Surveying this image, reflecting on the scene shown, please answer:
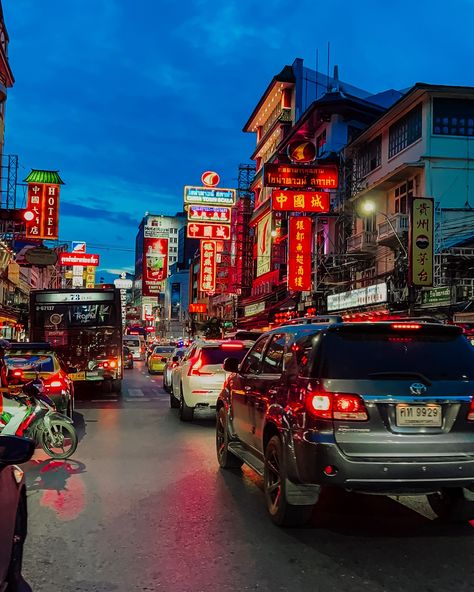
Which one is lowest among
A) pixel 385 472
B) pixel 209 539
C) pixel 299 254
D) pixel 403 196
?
pixel 209 539

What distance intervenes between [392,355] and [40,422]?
5.31 m

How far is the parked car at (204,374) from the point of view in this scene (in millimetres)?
12938

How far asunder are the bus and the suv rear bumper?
15.4 meters

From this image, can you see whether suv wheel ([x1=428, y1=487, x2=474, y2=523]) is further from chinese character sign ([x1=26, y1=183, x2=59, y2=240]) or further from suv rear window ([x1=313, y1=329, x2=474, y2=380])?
chinese character sign ([x1=26, y1=183, x2=59, y2=240])

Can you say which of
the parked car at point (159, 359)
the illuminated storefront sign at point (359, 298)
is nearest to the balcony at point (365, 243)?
the illuminated storefront sign at point (359, 298)

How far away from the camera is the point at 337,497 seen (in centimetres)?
678

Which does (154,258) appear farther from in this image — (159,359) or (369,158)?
(369,158)

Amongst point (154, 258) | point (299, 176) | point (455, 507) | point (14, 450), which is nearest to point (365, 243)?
point (299, 176)

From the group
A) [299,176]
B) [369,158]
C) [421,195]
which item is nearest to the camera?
[421,195]

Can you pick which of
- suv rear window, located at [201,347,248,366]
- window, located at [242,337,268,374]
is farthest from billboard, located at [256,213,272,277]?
window, located at [242,337,268,374]

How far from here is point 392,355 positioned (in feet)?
17.6

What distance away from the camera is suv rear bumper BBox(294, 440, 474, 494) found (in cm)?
498

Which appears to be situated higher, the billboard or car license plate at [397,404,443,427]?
the billboard

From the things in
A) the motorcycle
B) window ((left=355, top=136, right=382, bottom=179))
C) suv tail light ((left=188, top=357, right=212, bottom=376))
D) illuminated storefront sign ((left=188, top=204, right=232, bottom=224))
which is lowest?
the motorcycle
